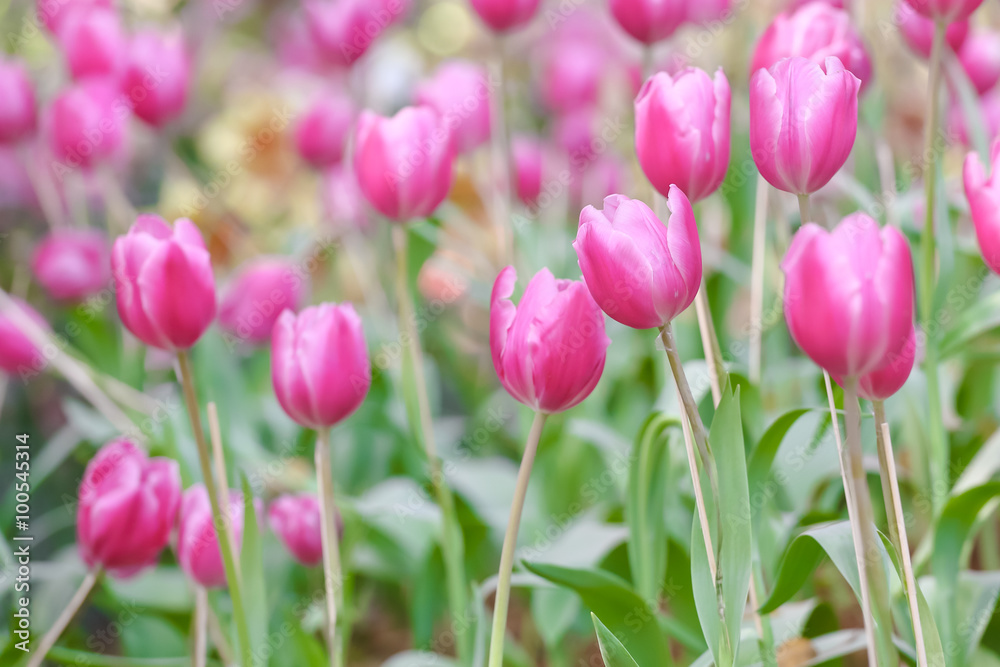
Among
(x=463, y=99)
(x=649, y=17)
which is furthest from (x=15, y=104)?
(x=649, y=17)

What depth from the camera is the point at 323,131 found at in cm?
110

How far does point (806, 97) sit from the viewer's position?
39 cm

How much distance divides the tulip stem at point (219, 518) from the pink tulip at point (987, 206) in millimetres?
429

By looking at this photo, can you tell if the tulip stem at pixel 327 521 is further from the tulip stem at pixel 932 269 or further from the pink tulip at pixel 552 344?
the tulip stem at pixel 932 269

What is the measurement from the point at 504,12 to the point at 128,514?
Result: 52 cm

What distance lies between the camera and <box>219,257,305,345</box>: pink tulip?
91cm

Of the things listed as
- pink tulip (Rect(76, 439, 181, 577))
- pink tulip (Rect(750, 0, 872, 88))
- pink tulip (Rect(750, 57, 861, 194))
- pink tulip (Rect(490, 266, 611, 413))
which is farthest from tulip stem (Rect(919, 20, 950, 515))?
pink tulip (Rect(76, 439, 181, 577))

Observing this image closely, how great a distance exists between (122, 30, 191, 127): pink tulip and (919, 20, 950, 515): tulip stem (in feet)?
2.55

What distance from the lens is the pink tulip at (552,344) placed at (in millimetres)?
399

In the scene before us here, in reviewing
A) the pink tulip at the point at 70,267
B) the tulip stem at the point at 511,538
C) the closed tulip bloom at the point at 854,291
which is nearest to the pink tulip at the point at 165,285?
the tulip stem at the point at 511,538

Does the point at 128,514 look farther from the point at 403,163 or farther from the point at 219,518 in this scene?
the point at 403,163

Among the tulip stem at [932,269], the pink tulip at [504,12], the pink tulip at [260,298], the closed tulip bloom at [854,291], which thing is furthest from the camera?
the pink tulip at [260,298]

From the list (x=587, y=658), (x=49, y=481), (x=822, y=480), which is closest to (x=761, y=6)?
(x=822, y=480)

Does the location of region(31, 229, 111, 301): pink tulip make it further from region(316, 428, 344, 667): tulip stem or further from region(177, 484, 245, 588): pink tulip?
region(316, 428, 344, 667): tulip stem
